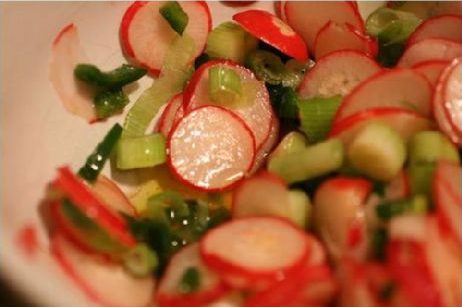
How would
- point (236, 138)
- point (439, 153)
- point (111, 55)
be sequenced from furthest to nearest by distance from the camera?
point (111, 55)
point (236, 138)
point (439, 153)

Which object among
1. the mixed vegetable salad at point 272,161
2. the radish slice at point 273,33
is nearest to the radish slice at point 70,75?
the mixed vegetable salad at point 272,161

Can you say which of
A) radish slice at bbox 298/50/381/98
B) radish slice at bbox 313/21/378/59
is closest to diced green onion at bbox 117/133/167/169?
radish slice at bbox 298/50/381/98

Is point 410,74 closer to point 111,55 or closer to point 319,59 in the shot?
point 319,59

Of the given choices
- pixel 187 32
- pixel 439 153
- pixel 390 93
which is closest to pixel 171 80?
pixel 187 32

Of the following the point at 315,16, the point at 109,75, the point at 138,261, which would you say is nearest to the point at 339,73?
the point at 315,16

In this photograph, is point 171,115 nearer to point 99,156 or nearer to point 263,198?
point 99,156

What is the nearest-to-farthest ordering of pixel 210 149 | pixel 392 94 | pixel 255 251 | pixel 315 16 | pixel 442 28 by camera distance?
pixel 255 251, pixel 392 94, pixel 210 149, pixel 442 28, pixel 315 16

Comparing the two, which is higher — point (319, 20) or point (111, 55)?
point (111, 55)
